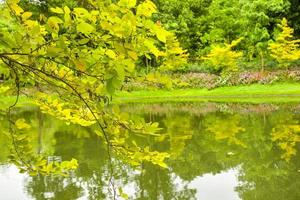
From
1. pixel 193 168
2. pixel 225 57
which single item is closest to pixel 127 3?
pixel 193 168

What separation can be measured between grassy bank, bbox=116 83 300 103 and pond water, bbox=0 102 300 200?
14192mm

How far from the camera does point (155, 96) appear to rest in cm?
3606

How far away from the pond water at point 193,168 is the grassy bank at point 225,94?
14.2 m

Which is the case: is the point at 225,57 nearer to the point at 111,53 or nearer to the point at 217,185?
the point at 217,185

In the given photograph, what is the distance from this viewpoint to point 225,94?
33.5 meters

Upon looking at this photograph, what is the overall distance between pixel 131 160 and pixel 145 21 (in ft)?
2.98

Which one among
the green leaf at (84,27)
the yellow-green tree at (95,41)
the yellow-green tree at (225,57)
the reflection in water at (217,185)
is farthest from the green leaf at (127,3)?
the yellow-green tree at (225,57)

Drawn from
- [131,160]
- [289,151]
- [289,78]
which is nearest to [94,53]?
[131,160]

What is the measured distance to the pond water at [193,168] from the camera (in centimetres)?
859

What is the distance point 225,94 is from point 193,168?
23458 mm

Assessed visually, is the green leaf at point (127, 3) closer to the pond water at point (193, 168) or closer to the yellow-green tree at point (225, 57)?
the pond water at point (193, 168)

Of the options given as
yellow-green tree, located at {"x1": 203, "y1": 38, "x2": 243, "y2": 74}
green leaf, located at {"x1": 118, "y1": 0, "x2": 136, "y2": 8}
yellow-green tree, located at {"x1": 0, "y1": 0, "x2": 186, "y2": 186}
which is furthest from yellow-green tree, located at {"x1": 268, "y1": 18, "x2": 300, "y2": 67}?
green leaf, located at {"x1": 118, "y1": 0, "x2": 136, "y2": 8}

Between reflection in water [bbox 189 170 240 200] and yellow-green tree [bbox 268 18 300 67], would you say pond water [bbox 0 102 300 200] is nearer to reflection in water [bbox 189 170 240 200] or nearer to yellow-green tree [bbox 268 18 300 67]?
reflection in water [bbox 189 170 240 200]

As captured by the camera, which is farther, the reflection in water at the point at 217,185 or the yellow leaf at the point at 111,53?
the reflection in water at the point at 217,185
